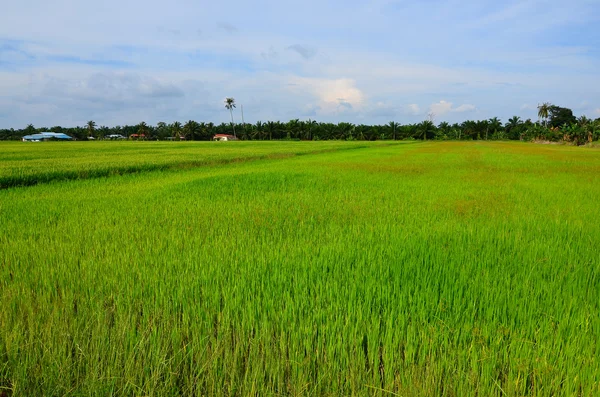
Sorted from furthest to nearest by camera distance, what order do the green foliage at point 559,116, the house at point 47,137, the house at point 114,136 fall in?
the house at point 114,136 < the green foliage at point 559,116 < the house at point 47,137

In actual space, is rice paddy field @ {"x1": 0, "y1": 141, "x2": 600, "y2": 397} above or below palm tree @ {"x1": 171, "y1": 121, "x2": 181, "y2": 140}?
below

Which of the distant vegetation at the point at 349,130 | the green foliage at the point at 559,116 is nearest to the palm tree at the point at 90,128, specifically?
the distant vegetation at the point at 349,130

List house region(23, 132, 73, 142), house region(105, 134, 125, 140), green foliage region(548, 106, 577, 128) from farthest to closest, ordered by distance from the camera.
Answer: house region(105, 134, 125, 140), green foliage region(548, 106, 577, 128), house region(23, 132, 73, 142)

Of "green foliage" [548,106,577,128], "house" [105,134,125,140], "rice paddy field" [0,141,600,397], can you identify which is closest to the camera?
"rice paddy field" [0,141,600,397]

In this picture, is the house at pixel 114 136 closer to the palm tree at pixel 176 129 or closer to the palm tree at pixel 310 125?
the palm tree at pixel 176 129

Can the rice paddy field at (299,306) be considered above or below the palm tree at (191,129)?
below

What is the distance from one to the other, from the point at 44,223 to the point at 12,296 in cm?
250

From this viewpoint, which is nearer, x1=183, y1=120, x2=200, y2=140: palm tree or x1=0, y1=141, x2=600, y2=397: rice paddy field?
x1=0, y1=141, x2=600, y2=397: rice paddy field

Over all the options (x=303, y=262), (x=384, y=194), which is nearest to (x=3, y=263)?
(x=303, y=262)

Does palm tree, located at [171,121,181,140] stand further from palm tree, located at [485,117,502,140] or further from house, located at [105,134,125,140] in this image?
palm tree, located at [485,117,502,140]

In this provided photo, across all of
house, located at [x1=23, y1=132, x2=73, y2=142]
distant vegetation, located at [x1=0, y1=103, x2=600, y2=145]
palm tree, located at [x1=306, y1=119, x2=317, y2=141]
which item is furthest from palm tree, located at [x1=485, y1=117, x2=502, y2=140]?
house, located at [x1=23, y1=132, x2=73, y2=142]

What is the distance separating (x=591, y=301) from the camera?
221 cm

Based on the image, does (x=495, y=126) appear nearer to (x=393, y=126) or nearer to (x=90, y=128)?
(x=393, y=126)

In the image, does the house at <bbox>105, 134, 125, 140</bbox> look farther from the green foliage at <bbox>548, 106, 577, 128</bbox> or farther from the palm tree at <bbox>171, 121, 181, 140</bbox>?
the green foliage at <bbox>548, 106, 577, 128</bbox>
